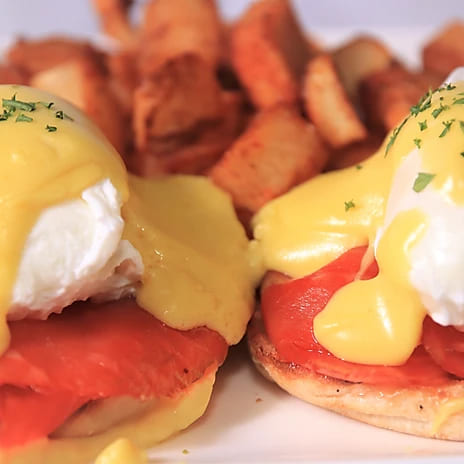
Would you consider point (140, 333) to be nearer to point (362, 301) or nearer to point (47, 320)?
point (47, 320)

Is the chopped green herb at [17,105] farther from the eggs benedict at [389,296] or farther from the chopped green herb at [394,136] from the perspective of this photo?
the chopped green herb at [394,136]

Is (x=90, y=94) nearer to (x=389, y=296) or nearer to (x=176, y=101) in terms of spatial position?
(x=176, y=101)

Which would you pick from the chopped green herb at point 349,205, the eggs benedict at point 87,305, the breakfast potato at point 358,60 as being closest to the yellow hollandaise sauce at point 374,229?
the chopped green herb at point 349,205

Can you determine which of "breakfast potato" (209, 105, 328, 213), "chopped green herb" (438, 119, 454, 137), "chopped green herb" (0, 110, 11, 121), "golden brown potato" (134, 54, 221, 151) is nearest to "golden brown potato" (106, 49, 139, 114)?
"golden brown potato" (134, 54, 221, 151)

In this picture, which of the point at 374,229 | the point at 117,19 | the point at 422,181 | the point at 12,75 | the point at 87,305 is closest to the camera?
the point at 422,181

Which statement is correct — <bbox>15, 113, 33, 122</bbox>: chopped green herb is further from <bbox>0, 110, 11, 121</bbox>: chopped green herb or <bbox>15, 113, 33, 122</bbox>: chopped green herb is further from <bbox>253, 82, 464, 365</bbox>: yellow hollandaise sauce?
<bbox>253, 82, 464, 365</bbox>: yellow hollandaise sauce

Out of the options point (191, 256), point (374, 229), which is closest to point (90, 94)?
point (191, 256)
